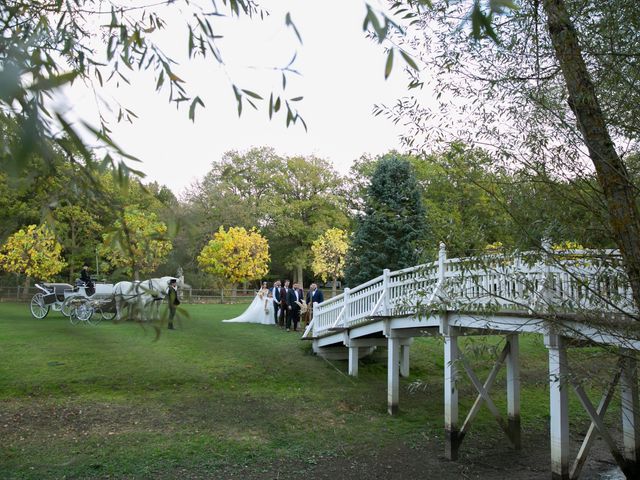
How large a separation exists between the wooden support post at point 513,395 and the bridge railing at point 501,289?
2493 mm

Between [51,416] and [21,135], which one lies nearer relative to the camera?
[21,135]

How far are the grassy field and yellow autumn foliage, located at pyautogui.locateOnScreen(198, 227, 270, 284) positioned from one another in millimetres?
18239

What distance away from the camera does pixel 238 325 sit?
21422 mm

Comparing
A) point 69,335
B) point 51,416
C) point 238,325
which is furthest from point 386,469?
point 238,325

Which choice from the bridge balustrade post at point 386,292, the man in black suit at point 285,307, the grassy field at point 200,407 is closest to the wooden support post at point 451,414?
the grassy field at point 200,407

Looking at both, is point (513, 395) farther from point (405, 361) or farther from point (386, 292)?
point (405, 361)

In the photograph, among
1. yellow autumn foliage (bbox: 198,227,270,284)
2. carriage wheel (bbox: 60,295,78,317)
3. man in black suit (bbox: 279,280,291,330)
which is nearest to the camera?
carriage wheel (bbox: 60,295,78,317)

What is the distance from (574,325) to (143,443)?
7958 mm

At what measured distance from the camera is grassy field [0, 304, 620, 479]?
10.0 m

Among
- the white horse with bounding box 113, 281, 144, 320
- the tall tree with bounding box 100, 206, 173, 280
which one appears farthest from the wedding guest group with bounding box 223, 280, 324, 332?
the white horse with bounding box 113, 281, 144, 320

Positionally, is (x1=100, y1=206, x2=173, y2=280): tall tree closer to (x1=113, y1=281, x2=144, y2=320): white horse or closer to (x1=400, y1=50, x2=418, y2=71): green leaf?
(x1=113, y1=281, x2=144, y2=320): white horse

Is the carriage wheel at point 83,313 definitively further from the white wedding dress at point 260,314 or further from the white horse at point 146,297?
the white wedding dress at point 260,314

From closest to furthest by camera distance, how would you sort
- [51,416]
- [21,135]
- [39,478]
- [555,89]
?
[21,135]
[555,89]
[39,478]
[51,416]

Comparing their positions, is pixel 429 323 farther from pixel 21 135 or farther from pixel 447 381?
pixel 21 135
